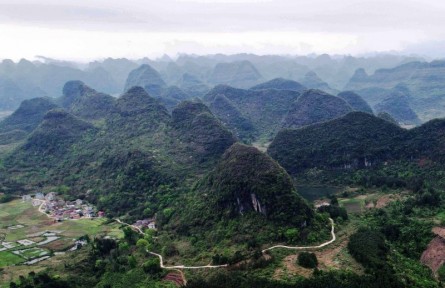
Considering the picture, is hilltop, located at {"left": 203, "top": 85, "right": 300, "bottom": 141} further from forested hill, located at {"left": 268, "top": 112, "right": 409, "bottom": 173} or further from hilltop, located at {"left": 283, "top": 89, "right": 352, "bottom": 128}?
forested hill, located at {"left": 268, "top": 112, "right": 409, "bottom": 173}

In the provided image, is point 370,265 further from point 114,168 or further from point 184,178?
point 114,168

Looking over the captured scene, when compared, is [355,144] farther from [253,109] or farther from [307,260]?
[253,109]

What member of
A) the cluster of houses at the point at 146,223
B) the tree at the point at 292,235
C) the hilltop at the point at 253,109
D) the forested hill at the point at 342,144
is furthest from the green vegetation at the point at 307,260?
the hilltop at the point at 253,109

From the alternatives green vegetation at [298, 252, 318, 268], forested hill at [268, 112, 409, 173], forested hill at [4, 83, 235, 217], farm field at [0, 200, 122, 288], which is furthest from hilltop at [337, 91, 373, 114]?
green vegetation at [298, 252, 318, 268]

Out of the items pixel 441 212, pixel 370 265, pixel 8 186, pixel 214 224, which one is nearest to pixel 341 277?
pixel 370 265

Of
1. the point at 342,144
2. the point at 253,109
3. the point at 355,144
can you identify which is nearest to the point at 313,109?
the point at 253,109

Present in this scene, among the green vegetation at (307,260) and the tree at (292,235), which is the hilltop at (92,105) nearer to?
the tree at (292,235)
